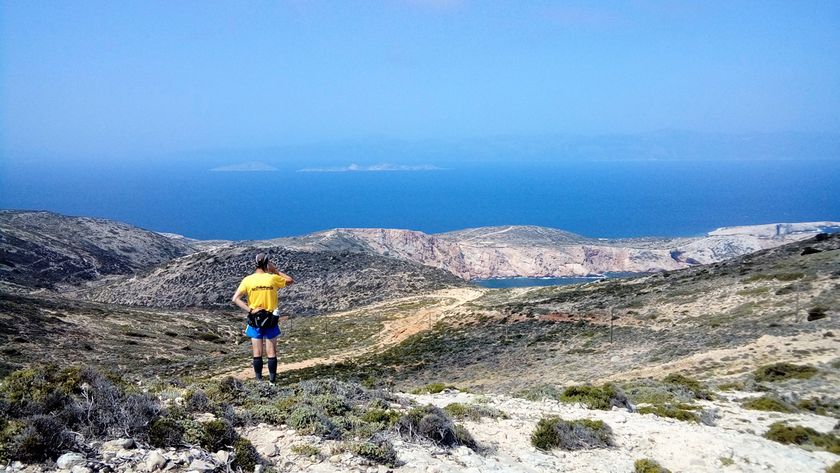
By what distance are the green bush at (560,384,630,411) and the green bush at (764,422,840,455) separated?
287 cm

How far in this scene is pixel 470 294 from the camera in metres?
52.8

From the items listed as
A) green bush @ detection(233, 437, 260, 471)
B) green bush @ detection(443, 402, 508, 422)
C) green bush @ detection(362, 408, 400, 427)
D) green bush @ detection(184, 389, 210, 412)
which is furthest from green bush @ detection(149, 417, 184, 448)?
green bush @ detection(443, 402, 508, 422)

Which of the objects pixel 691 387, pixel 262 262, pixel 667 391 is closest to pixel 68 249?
pixel 262 262

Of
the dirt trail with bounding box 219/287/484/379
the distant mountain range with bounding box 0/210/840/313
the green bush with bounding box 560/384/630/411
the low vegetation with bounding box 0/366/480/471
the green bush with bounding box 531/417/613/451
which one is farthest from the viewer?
the distant mountain range with bounding box 0/210/840/313

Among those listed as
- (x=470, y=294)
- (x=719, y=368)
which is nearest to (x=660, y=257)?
(x=470, y=294)

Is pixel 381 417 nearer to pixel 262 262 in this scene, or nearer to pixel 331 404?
pixel 331 404

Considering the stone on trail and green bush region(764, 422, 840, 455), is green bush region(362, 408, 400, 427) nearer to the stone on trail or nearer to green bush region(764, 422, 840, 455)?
the stone on trail

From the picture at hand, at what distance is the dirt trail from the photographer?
30578 millimetres

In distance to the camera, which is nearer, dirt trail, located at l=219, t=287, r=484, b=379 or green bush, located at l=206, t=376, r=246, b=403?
green bush, located at l=206, t=376, r=246, b=403

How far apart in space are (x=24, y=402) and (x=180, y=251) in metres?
108

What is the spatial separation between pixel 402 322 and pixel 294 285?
24.5 meters

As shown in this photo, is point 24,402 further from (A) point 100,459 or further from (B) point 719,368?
(B) point 719,368

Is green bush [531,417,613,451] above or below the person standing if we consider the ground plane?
below

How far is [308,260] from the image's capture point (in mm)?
69375
